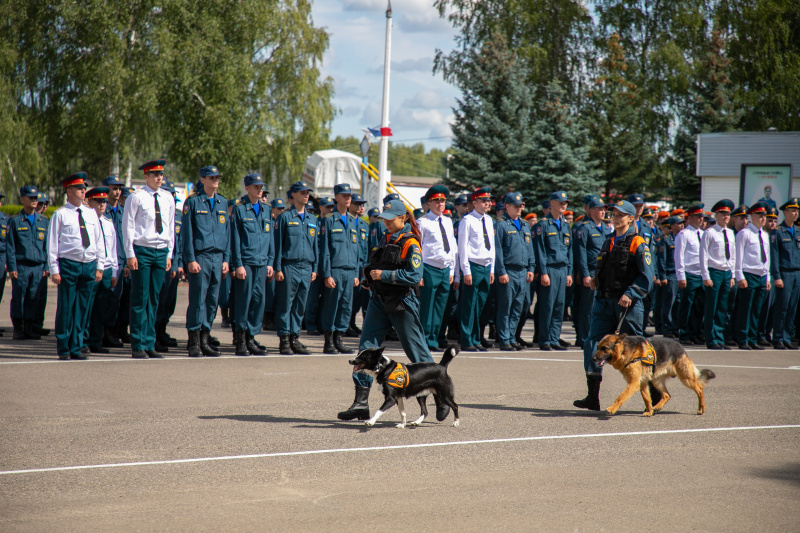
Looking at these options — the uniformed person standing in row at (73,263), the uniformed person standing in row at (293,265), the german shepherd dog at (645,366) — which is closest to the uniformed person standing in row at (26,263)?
the uniformed person standing in row at (73,263)

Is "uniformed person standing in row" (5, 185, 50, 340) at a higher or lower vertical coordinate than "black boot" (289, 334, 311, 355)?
higher

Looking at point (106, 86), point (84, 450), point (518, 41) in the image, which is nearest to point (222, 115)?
point (106, 86)

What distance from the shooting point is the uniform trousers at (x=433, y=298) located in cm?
1208

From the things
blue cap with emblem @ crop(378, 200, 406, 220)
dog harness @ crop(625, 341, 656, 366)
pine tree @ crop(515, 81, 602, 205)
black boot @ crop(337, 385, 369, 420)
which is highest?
pine tree @ crop(515, 81, 602, 205)

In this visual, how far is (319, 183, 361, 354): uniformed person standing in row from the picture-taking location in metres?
12.0

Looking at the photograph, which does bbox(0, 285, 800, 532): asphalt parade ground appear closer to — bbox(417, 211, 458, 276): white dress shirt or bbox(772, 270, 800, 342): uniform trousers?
bbox(417, 211, 458, 276): white dress shirt

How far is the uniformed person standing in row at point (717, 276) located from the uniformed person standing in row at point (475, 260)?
3988 millimetres

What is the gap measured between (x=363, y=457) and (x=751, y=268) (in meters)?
10.3

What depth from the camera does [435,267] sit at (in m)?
12.1

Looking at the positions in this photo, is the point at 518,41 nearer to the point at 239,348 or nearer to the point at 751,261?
the point at 751,261

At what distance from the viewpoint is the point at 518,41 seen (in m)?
41.3

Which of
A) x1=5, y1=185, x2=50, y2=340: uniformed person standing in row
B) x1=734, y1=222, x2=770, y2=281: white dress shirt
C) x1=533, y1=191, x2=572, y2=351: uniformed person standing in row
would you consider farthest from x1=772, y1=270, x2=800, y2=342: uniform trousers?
x1=5, y1=185, x2=50, y2=340: uniformed person standing in row

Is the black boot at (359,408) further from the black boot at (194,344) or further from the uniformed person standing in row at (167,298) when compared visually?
the uniformed person standing in row at (167,298)

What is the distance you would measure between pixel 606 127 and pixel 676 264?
71.4ft
